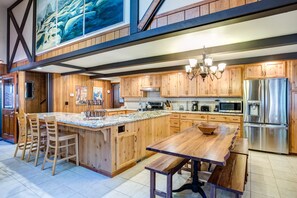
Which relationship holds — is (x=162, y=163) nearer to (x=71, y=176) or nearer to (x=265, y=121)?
(x=71, y=176)

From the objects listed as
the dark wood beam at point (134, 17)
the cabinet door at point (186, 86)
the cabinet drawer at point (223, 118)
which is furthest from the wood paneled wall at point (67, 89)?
the cabinet drawer at point (223, 118)

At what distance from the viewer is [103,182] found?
2734mm

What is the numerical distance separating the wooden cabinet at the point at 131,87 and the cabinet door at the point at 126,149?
368 cm

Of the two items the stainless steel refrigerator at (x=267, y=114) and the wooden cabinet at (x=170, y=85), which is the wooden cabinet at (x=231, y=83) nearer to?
the stainless steel refrigerator at (x=267, y=114)

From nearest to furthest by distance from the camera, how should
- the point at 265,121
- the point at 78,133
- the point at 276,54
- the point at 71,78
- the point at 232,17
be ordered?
1. the point at 232,17
2. the point at 78,133
3. the point at 276,54
4. the point at 265,121
5. the point at 71,78

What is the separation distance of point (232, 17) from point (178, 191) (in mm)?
2390

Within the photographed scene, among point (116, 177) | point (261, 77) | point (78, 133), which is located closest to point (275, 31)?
point (261, 77)

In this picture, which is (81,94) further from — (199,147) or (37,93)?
(199,147)

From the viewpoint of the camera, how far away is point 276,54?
12.3 feet

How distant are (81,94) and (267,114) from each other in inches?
263

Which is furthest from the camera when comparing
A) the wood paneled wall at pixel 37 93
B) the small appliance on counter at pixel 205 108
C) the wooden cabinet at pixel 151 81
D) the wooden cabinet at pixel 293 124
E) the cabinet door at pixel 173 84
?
the wooden cabinet at pixel 151 81

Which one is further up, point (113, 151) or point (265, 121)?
point (265, 121)

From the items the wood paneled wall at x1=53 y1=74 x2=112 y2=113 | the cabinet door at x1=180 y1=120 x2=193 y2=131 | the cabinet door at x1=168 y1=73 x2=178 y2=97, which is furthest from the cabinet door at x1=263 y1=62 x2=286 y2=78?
the wood paneled wall at x1=53 y1=74 x2=112 y2=113

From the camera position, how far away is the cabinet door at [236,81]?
15.9 ft
